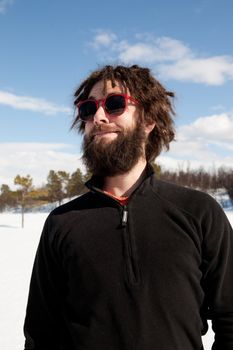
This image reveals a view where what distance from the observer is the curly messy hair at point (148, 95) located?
2.16m

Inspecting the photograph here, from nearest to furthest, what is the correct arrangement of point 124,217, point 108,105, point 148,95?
point 124,217, point 108,105, point 148,95

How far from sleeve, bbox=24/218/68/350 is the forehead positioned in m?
0.87

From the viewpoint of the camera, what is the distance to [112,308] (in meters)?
1.61

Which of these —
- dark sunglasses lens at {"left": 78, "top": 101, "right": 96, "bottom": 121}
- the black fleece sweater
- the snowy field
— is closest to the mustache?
dark sunglasses lens at {"left": 78, "top": 101, "right": 96, "bottom": 121}

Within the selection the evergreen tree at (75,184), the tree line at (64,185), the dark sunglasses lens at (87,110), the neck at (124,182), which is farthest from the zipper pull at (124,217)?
the evergreen tree at (75,184)

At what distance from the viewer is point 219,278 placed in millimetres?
1734

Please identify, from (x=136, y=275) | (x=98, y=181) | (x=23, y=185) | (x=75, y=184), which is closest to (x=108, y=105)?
(x=98, y=181)

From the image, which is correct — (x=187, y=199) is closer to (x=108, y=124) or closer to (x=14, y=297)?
(x=108, y=124)

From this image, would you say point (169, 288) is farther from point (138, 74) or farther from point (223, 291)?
point (138, 74)

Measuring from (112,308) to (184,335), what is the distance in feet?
1.18

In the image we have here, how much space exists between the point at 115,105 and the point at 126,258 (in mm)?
846

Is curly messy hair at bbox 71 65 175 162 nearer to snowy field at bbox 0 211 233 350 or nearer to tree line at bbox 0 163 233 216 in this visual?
snowy field at bbox 0 211 233 350

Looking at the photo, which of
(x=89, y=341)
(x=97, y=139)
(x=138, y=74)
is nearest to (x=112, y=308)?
(x=89, y=341)

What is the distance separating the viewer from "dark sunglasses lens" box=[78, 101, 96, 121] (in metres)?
2.07
